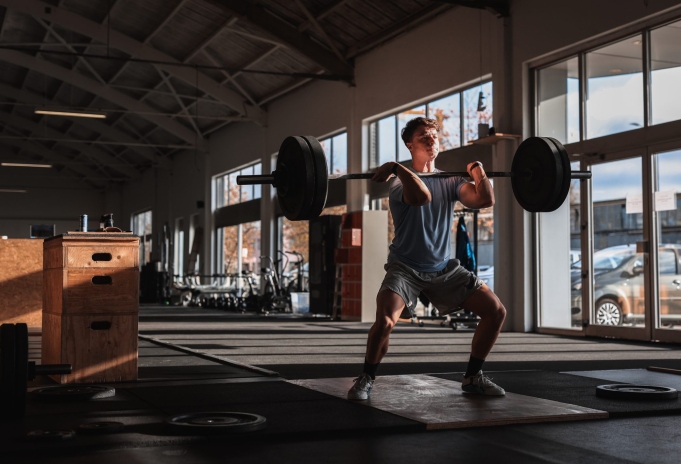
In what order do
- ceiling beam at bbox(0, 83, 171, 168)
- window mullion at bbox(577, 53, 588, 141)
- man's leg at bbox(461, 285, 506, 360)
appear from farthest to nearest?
1. ceiling beam at bbox(0, 83, 171, 168)
2. window mullion at bbox(577, 53, 588, 141)
3. man's leg at bbox(461, 285, 506, 360)

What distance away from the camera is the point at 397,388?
4.04 meters

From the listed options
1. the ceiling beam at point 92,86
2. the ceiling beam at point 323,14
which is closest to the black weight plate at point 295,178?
the ceiling beam at point 323,14

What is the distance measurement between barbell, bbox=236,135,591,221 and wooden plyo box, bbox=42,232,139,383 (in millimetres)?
1060

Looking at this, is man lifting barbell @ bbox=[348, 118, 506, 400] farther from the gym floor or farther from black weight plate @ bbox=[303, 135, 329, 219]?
the gym floor

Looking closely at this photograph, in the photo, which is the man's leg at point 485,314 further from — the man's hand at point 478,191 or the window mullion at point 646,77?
the window mullion at point 646,77

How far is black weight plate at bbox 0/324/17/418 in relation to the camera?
10.1 feet

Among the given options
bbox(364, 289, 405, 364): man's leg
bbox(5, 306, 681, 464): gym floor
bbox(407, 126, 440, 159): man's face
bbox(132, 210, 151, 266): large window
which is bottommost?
bbox(5, 306, 681, 464): gym floor

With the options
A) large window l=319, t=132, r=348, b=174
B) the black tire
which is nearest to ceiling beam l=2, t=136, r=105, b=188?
large window l=319, t=132, r=348, b=174

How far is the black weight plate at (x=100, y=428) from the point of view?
9.41ft

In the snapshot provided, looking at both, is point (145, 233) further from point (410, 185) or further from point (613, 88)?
point (410, 185)

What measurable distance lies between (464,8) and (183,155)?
13037 millimetres

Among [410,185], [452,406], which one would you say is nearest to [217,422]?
[452,406]

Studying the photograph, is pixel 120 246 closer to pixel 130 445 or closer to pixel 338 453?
pixel 130 445

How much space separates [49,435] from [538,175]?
2.44m
